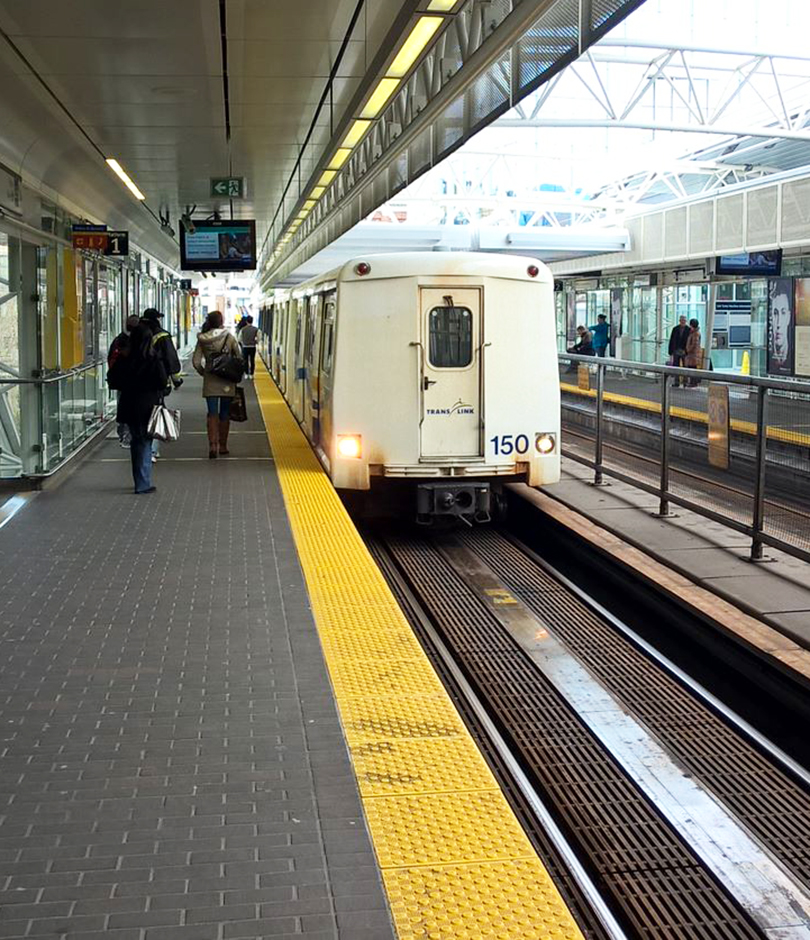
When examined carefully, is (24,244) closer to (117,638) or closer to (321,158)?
(321,158)

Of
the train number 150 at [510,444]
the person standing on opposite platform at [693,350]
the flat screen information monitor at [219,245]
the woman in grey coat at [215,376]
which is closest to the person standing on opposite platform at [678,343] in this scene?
the person standing on opposite platform at [693,350]

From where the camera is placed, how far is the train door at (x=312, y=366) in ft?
41.2

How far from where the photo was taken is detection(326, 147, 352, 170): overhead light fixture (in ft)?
38.6

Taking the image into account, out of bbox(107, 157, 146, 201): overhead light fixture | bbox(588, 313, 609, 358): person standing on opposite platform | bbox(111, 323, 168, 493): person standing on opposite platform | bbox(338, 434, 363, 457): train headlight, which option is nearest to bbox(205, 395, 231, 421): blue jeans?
bbox(111, 323, 168, 493): person standing on opposite platform

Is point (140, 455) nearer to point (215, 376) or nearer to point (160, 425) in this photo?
point (160, 425)

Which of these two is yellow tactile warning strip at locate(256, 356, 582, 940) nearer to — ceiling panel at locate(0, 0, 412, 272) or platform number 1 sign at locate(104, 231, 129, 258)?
ceiling panel at locate(0, 0, 412, 272)

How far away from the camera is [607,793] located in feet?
17.7

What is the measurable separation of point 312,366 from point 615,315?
549 inches

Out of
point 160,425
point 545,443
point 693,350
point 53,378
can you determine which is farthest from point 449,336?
point 693,350

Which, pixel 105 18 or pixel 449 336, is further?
pixel 449 336

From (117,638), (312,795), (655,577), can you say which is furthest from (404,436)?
(312,795)

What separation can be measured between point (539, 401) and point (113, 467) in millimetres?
4750

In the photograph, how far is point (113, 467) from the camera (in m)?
12.1

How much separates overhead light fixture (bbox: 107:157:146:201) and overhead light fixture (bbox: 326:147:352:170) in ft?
8.92
